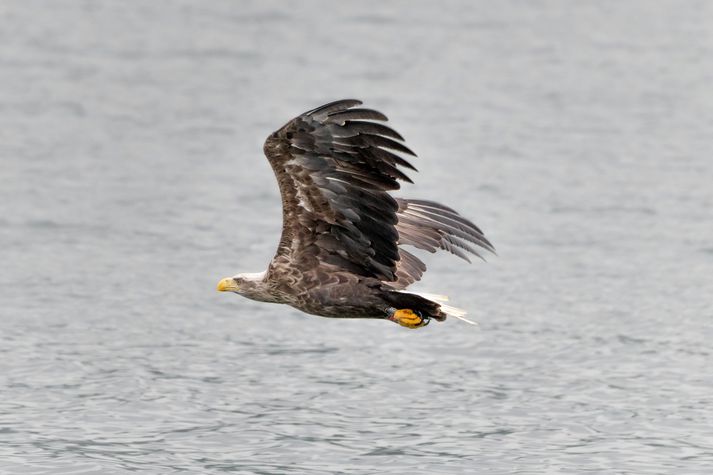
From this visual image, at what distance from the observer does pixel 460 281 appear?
16.6 meters

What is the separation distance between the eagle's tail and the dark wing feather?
283mm

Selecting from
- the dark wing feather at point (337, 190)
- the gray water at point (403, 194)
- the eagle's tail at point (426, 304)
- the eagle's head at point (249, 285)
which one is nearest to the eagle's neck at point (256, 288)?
the eagle's head at point (249, 285)

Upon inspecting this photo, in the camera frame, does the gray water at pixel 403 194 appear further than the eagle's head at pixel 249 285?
Yes

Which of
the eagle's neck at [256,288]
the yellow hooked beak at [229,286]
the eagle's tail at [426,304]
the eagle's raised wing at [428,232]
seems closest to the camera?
the eagle's tail at [426,304]

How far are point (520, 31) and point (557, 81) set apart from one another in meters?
2.09

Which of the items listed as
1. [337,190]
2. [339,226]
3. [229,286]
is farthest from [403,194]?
[337,190]

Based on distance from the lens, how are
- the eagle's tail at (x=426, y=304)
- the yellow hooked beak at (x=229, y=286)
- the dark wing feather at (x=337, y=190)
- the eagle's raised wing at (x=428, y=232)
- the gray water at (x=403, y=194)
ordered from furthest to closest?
the gray water at (x=403, y=194) → the eagle's raised wing at (x=428, y=232) → the yellow hooked beak at (x=229, y=286) → the eagle's tail at (x=426, y=304) → the dark wing feather at (x=337, y=190)

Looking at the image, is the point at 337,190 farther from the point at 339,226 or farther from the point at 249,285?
the point at 249,285

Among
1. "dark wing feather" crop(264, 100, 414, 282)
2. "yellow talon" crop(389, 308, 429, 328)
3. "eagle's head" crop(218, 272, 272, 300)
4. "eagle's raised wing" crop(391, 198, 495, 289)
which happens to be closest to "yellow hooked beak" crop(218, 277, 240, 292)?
"eagle's head" crop(218, 272, 272, 300)

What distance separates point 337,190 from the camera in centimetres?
1051

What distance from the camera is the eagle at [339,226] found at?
10227 millimetres

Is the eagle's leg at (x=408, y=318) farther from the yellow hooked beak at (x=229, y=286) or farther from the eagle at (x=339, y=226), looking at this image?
the yellow hooked beak at (x=229, y=286)

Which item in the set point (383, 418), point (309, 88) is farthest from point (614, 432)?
point (309, 88)

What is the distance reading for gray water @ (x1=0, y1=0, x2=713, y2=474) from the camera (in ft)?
42.1
